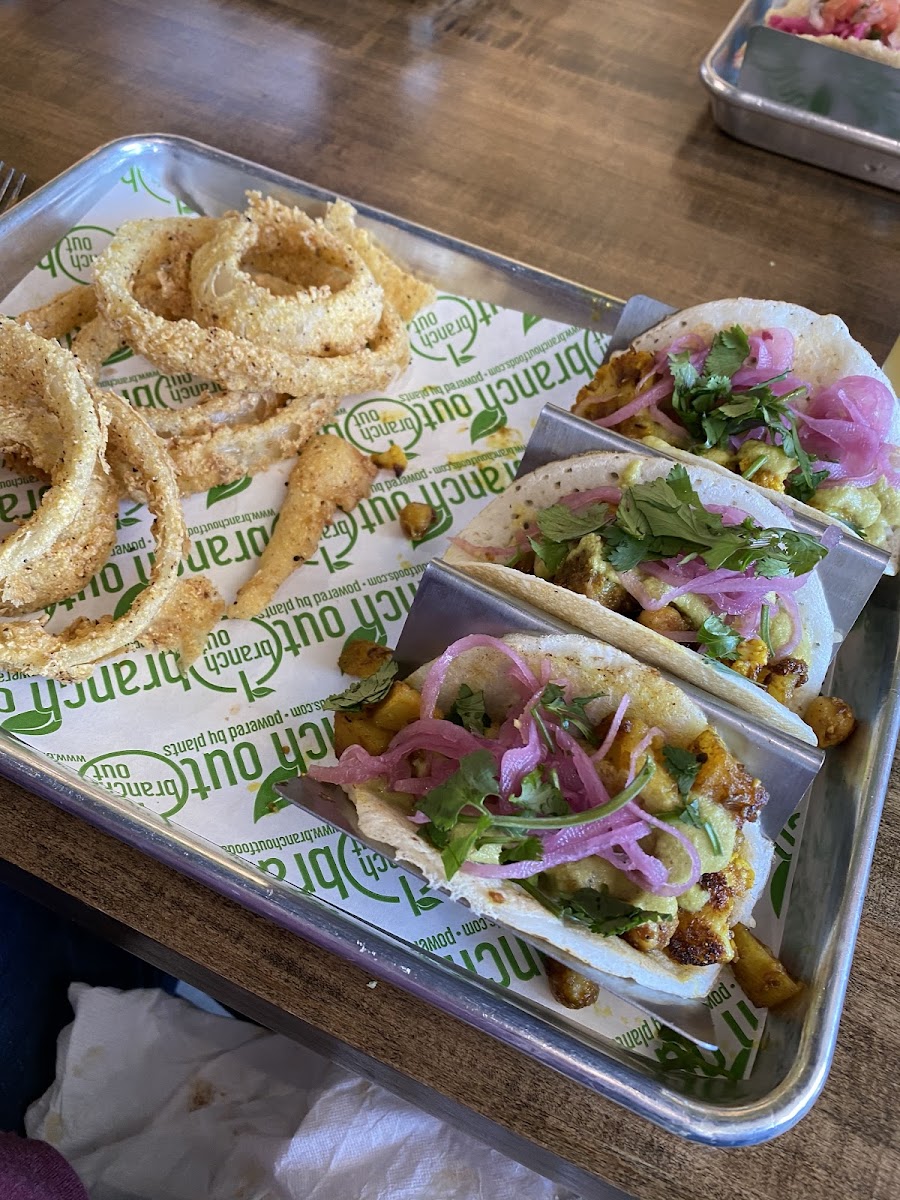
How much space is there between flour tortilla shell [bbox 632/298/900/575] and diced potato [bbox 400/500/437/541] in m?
0.76

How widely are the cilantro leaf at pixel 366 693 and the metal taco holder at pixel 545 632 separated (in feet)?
0.18

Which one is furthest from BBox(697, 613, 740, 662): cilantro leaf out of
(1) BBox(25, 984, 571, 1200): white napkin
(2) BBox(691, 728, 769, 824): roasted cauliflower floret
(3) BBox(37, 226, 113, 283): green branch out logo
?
(3) BBox(37, 226, 113, 283): green branch out logo

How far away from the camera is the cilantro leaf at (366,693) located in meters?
2.05

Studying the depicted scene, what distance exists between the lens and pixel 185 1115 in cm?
229

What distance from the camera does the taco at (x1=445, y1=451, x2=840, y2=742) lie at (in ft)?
6.24

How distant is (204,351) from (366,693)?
114cm

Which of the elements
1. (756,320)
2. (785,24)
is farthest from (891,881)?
(785,24)

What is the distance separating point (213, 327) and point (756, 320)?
4.88ft

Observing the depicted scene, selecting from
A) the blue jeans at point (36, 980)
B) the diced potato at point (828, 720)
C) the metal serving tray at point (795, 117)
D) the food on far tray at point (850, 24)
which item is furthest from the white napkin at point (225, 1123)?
the food on far tray at point (850, 24)

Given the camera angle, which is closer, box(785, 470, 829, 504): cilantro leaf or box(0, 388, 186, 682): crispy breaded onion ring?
box(0, 388, 186, 682): crispy breaded onion ring

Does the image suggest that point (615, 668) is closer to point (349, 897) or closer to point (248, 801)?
point (349, 897)

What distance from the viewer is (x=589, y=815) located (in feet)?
5.46

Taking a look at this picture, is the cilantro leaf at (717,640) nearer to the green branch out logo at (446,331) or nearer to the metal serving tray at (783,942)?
the metal serving tray at (783,942)

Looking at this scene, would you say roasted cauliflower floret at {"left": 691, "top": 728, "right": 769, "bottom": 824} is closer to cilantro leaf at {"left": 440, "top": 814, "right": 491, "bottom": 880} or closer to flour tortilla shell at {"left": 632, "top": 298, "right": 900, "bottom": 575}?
cilantro leaf at {"left": 440, "top": 814, "right": 491, "bottom": 880}
